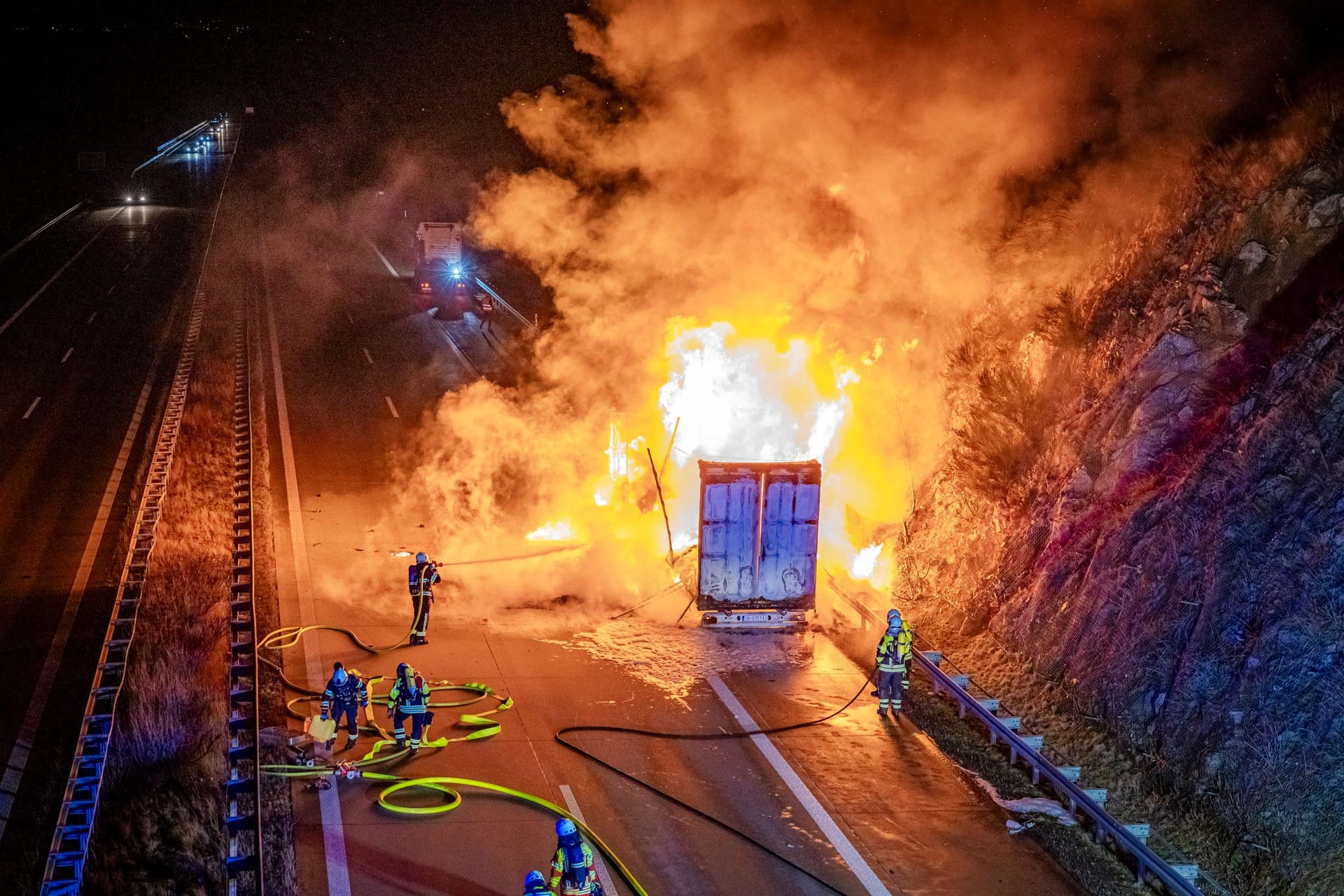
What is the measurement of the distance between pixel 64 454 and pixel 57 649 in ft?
29.4

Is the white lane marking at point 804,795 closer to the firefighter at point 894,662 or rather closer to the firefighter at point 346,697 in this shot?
the firefighter at point 894,662

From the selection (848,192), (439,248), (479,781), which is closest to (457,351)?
(439,248)

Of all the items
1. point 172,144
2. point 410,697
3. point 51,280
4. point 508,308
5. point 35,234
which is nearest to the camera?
point 410,697

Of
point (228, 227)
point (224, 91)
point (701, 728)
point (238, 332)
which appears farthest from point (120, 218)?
point (701, 728)

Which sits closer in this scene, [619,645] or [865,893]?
[865,893]

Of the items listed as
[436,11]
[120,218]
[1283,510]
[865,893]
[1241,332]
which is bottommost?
[865,893]

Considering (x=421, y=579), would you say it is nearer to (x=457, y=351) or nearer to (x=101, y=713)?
(x=101, y=713)

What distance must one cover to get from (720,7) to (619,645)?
9855mm

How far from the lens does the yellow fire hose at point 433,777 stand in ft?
33.3

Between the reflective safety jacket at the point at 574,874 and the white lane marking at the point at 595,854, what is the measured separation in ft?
4.39

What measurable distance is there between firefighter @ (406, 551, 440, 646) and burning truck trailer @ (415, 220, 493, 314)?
20.0m

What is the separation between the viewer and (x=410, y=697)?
11.3 m

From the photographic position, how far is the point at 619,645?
567 inches

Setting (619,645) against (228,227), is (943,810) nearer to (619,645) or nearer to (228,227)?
(619,645)
